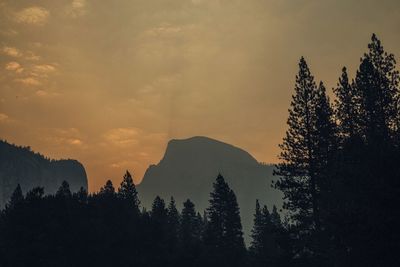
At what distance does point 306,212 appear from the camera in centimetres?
3394

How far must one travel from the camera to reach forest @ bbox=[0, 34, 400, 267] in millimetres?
18056

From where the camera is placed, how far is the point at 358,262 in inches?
702

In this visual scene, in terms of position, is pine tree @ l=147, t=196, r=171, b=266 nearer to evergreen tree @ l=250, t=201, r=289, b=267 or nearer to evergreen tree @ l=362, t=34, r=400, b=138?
evergreen tree @ l=250, t=201, r=289, b=267

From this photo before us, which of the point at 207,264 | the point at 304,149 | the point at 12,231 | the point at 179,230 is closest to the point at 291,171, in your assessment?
the point at 304,149

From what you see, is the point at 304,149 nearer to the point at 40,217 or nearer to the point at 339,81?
the point at 339,81

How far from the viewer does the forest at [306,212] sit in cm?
1806

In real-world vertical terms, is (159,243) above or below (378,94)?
below

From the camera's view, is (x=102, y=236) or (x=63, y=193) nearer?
(x=102, y=236)

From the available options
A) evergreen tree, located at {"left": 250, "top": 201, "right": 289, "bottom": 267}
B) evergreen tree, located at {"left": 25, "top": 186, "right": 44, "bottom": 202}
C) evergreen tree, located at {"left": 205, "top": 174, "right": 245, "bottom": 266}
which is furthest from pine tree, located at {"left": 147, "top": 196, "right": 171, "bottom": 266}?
evergreen tree, located at {"left": 25, "top": 186, "right": 44, "bottom": 202}

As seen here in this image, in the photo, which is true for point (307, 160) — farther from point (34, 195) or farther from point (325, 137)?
point (34, 195)

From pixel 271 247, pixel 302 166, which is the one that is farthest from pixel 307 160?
pixel 271 247

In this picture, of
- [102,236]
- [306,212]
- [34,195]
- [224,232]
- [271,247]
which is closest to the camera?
[306,212]

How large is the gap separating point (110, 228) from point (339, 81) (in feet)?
105

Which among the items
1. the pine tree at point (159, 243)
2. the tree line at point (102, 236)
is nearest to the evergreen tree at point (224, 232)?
the tree line at point (102, 236)
